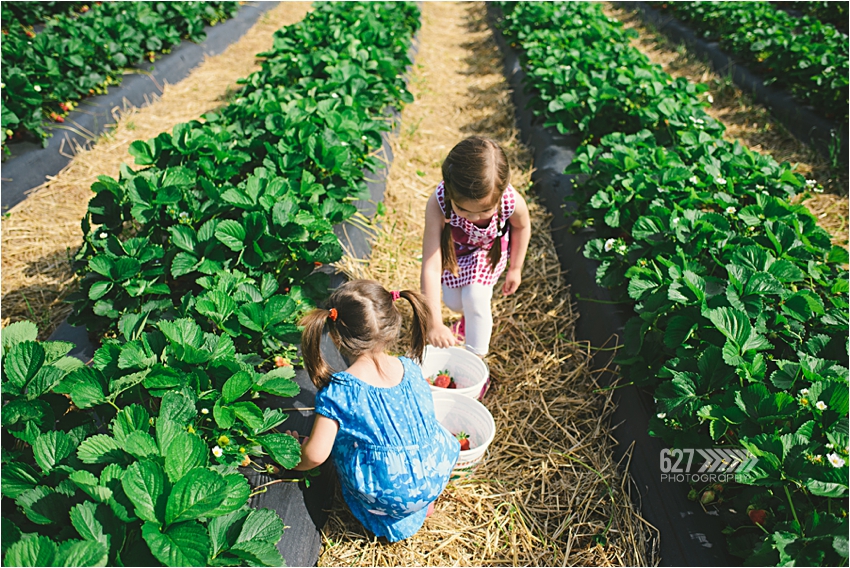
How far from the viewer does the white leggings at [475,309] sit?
8.61 ft

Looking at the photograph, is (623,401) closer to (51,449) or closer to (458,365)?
(458,365)

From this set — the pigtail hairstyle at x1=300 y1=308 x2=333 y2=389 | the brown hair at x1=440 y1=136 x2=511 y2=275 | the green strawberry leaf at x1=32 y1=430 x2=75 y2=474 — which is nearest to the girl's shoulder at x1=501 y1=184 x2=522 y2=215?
the brown hair at x1=440 y1=136 x2=511 y2=275

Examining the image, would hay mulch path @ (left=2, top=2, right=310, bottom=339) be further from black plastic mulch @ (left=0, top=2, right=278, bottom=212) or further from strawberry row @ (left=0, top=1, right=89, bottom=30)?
strawberry row @ (left=0, top=1, right=89, bottom=30)

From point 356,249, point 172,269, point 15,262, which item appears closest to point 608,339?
point 356,249

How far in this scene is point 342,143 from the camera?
3258 millimetres

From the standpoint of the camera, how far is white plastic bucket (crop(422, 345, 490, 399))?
2682 mm

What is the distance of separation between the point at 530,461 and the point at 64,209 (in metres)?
3.43

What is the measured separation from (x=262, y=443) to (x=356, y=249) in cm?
Answer: 174

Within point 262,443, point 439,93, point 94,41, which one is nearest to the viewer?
point 262,443

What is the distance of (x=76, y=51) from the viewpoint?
480 cm

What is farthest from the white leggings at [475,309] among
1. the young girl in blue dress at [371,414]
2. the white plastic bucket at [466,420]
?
the young girl in blue dress at [371,414]

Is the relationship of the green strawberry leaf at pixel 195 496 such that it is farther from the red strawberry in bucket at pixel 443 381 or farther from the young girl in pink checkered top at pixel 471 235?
the red strawberry in bucket at pixel 443 381

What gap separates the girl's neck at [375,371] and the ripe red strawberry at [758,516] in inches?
43.7

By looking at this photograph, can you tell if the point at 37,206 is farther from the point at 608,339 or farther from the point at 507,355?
the point at 608,339
